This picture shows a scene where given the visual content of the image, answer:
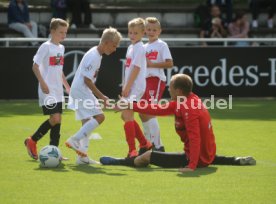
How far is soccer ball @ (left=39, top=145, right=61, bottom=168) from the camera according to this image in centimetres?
1026

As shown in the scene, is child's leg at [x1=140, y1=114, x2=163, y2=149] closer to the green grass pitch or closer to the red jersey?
the green grass pitch

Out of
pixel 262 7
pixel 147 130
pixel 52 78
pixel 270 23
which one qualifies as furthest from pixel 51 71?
pixel 262 7

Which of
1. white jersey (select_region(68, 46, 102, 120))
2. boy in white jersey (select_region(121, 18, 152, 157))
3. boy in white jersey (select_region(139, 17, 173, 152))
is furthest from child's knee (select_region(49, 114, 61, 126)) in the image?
boy in white jersey (select_region(139, 17, 173, 152))

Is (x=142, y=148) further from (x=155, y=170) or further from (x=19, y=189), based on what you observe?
(x=19, y=189)

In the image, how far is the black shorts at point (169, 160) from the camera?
1020cm

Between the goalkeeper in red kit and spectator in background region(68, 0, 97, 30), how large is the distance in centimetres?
1367

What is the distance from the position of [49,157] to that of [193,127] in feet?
5.80

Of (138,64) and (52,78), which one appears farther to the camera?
(52,78)

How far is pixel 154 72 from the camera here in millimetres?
12250

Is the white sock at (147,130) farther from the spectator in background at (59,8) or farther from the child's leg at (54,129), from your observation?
the spectator in background at (59,8)

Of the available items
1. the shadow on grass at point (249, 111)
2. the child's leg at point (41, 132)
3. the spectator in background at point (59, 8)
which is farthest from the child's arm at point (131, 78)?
the spectator in background at point (59, 8)

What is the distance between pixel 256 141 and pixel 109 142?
7.26ft

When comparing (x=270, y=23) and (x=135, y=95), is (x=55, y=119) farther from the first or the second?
(x=270, y=23)

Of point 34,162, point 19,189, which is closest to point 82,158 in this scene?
point 34,162
